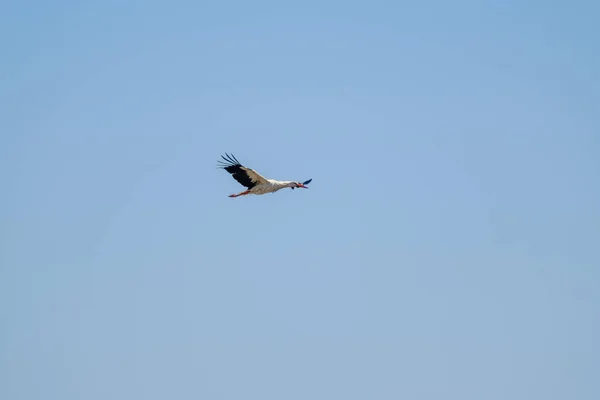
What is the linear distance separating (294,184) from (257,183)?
104 inches

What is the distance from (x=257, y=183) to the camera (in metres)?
192

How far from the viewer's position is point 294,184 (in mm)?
192750

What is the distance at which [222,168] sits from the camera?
7534 inches

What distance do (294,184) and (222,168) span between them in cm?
519

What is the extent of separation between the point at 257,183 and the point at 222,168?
2650mm
